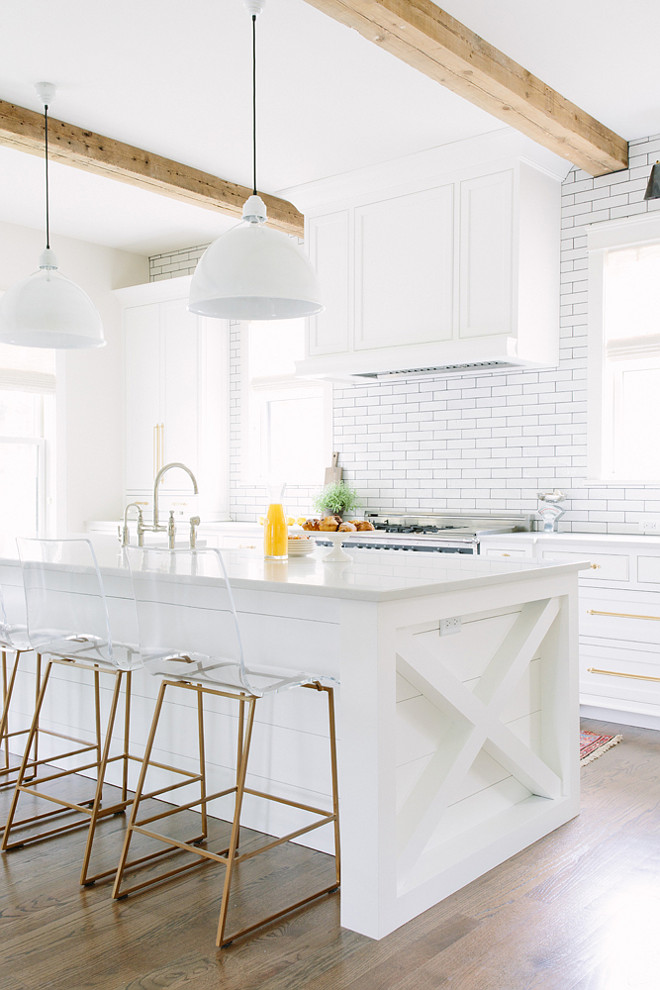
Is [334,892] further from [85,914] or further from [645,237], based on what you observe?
[645,237]

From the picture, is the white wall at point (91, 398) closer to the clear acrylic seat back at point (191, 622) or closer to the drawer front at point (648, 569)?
the drawer front at point (648, 569)

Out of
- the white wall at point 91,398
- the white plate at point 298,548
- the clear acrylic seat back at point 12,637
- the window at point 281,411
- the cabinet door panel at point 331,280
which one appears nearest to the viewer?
the clear acrylic seat back at point 12,637

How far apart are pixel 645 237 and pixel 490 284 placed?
0.87 m

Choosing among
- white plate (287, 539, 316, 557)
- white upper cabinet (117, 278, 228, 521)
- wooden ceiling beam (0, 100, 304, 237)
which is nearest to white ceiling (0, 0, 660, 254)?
wooden ceiling beam (0, 100, 304, 237)

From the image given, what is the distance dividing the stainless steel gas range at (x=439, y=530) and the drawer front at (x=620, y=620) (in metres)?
0.68

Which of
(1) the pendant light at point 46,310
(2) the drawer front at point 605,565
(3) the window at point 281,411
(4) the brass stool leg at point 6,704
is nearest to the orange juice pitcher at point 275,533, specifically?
(4) the brass stool leg at point 6,704

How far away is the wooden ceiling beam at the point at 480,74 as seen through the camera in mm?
3307

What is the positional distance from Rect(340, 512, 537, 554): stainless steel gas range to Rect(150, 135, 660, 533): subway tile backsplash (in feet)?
0.39

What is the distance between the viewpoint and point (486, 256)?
4.90 meters

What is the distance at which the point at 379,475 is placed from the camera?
6.04 metres

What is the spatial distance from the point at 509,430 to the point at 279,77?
7.80 ft

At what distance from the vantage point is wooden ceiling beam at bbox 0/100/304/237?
4603mm

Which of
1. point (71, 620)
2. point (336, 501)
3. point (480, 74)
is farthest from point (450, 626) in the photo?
point (336, 501)

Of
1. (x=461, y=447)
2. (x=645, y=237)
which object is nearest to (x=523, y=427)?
(x=461, y=447)
